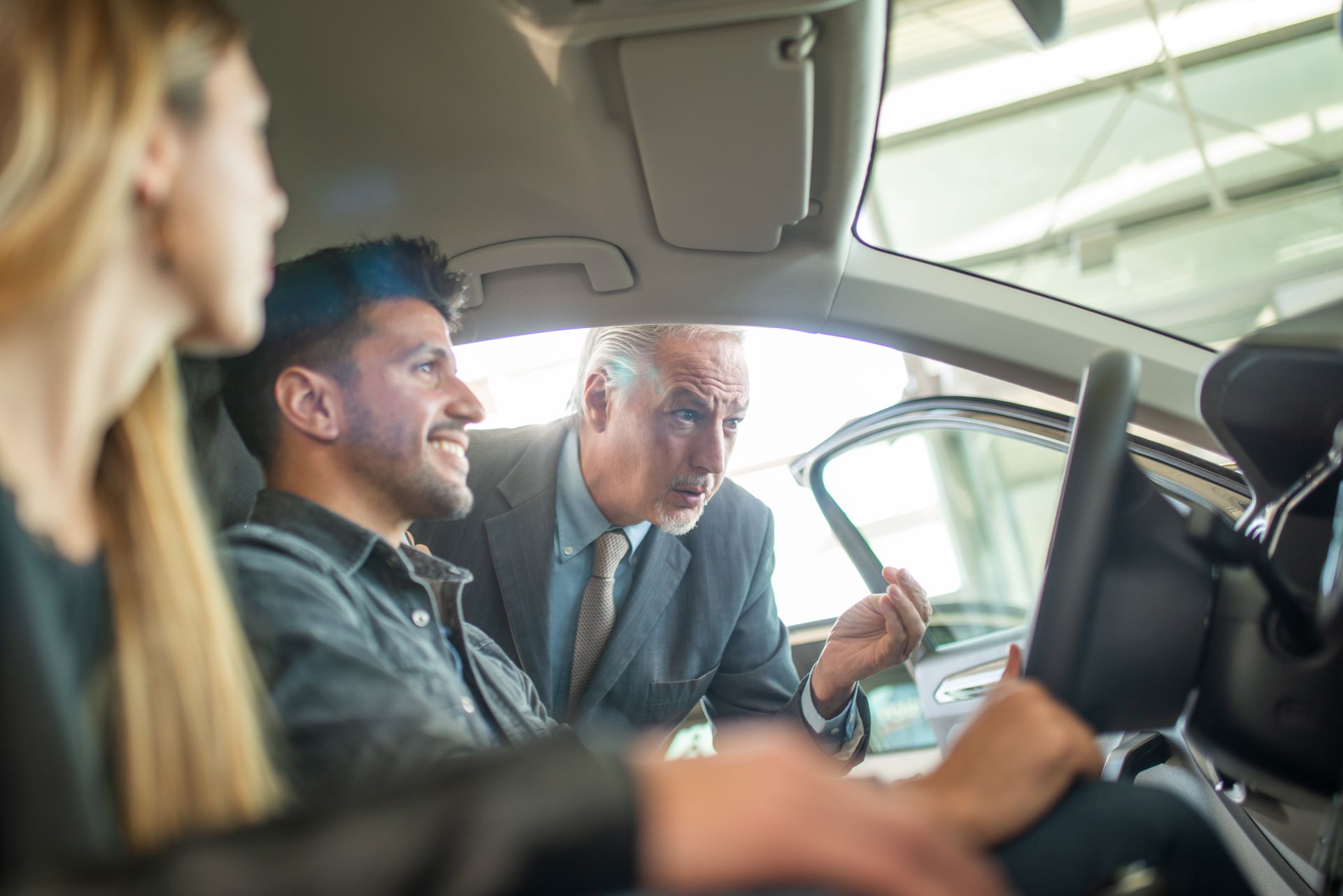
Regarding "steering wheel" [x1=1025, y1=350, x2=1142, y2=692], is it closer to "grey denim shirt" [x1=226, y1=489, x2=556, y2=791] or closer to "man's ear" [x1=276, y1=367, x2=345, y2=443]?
"grey denim shirt" [x1=226, y1=489, x2=556, y2=791]

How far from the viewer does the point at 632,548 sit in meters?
2.45

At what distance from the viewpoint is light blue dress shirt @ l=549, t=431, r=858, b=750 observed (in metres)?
2.25

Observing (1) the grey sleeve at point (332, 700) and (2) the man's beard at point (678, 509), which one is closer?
(1) the grey sleeve at point (332, 700)

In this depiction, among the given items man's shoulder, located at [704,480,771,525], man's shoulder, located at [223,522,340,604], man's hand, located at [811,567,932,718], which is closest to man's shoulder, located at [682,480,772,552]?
man's shoulder, located at [704,480,771,525]

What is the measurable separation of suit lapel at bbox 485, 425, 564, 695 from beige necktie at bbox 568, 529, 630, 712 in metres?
0.09

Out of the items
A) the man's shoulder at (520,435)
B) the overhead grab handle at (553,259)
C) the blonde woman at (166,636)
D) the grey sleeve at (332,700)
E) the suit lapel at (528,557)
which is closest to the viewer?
the blonde woman at (166,636)

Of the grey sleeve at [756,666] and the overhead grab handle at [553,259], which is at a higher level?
the overhead grab handle at [553,259]

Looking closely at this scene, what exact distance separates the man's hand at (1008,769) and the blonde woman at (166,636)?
29mm

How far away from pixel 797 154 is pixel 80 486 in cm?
104

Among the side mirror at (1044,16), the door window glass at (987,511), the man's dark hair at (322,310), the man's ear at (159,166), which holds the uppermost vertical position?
the side mirror at (1044,16)

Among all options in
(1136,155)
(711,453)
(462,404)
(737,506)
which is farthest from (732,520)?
(1136,155)

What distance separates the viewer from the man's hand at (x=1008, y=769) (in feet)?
2.69

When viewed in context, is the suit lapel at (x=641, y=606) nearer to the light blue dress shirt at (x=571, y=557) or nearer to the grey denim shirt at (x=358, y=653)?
the light blue dress shirt at (x=571, y=557)

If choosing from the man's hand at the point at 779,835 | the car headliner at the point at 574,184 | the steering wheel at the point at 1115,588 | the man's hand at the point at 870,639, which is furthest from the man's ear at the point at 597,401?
the man's hand at the point at 779,835
